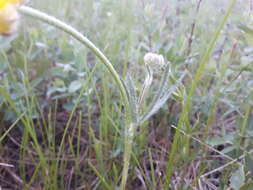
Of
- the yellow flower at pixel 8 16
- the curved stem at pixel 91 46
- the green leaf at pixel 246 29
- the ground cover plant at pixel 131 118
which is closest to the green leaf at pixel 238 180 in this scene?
the ground cover plant at pixel 131 118

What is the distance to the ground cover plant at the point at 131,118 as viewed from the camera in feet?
3.02

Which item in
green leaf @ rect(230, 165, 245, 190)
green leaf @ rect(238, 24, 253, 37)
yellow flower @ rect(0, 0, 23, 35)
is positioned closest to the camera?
yellow flower @ rect(0, 0, 23, 35)

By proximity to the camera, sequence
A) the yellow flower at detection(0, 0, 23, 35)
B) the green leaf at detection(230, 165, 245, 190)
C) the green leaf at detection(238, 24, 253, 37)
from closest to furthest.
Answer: the yellow flower at detection(0, 0, 23, 35) → the green leaf at detection(230, 165, 245, 190) → the green leaf at detection(238, 24, 253, 37)

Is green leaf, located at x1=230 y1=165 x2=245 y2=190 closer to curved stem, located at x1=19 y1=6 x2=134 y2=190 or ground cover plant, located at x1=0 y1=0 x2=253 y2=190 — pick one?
ground cover plant, located at x1=0 y1=0 x2=253 y2=190

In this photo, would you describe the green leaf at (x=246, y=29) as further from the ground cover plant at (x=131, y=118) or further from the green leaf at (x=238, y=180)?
the green leaf at (x=238, y=180)

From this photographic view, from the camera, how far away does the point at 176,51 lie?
146 cm

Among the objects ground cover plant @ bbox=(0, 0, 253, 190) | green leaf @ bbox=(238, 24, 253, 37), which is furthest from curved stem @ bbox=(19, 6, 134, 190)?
green leaf @ bbox=(238, 24, 253, 37)

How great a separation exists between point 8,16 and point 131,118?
1.44 ft

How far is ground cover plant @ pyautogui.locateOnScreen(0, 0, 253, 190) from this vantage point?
0.92 m

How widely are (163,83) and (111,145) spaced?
58 centimetres

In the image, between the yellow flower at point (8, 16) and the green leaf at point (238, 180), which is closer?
the yellow flower at point (8, 16)

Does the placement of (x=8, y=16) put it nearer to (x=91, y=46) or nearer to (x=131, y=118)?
(x=91, y=46)

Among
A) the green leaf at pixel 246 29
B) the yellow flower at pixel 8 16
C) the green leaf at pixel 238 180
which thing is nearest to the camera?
the yellow flower at pixel 8 16

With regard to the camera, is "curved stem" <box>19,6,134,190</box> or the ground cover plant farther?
the ground cover plant
